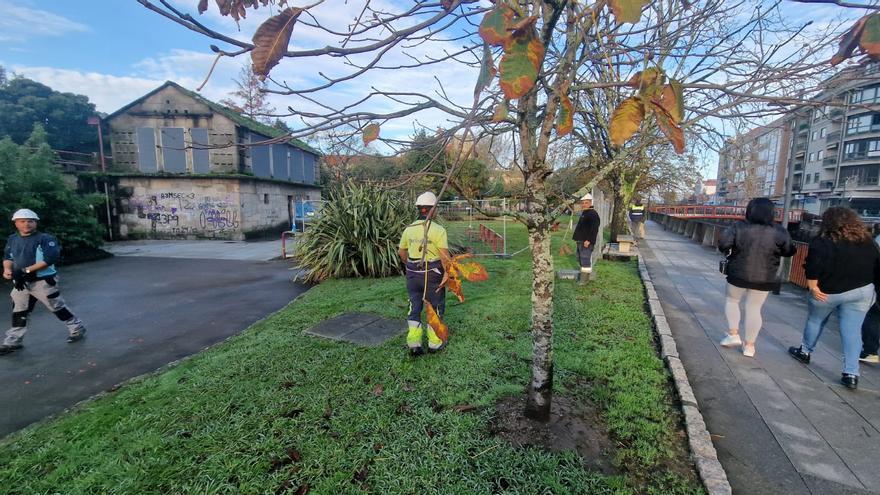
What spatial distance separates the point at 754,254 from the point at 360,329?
4.83 meters

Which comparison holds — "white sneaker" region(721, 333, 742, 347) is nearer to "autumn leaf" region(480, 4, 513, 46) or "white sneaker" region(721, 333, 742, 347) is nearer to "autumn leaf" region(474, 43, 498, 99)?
"autumn leaf" region(474, 43, 498, 99)

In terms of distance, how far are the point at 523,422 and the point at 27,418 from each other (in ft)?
14.8

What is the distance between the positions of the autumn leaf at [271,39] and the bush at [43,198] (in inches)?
545

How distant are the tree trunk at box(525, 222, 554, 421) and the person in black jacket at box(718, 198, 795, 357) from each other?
280 cm

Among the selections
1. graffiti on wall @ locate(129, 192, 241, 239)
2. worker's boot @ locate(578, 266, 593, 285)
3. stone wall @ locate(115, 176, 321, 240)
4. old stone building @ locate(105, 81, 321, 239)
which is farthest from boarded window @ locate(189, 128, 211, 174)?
worker's boot @ locate(578, 266, 593, 285)

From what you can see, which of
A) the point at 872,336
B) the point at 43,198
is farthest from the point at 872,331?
the point at 43,198

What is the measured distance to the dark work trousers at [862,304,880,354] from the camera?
411cm

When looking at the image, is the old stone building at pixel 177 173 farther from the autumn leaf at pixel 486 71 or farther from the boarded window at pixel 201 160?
the autumn leaf at pixel 486 71

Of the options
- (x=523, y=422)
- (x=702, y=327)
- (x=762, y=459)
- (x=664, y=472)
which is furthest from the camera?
(x=702, y=327)

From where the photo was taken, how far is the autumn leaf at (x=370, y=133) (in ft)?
7.00

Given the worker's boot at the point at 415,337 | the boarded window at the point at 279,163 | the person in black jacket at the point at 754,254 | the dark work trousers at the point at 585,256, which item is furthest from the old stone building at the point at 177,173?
the person in black jacket at the point at 754,254

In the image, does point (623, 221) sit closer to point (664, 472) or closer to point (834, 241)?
point (834, 241)

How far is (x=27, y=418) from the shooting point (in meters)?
3.50

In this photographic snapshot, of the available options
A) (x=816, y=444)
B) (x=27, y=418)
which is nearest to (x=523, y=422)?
(x=816, y=444)
